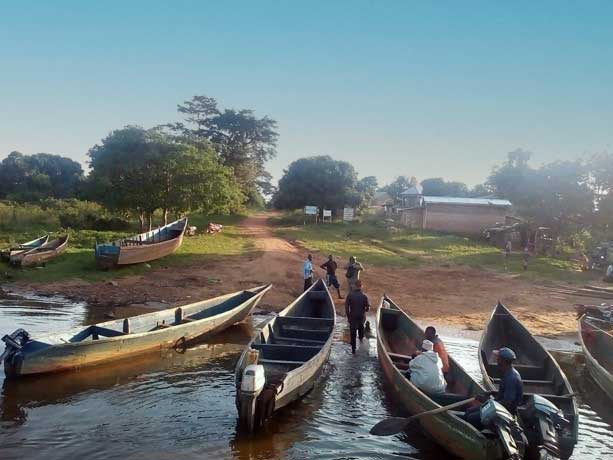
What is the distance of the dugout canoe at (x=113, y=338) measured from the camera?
32.2 feet

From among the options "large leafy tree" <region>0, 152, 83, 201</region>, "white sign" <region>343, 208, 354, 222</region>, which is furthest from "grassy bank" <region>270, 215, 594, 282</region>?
"large leafy tree" <region>0, 152, 83, 201</region>

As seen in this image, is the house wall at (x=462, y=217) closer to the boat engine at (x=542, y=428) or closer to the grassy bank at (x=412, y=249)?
the grassy bank at (x=412, y=249)

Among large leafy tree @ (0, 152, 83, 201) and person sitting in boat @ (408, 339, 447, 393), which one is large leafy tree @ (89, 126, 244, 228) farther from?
large leafy tree @ (0, 152, 83, 201)

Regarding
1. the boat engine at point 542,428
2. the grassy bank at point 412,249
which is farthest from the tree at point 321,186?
the boat engine at point 542,428

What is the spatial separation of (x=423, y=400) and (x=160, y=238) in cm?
Answer: 2103

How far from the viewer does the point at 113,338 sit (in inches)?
428

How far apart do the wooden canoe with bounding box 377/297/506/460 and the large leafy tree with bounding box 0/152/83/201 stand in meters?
47.0

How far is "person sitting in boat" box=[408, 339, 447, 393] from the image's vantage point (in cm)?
858

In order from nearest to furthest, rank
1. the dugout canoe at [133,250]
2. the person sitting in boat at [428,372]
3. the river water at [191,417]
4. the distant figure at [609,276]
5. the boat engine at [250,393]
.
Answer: the boat engine at [250,393], the river water at [191,417], the person sitting in boat at [428,372], the dugout canoe at [133,250], the distant figure at [609,276]

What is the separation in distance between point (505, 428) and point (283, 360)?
491 centimetres

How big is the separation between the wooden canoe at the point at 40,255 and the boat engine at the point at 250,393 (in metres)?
17.7

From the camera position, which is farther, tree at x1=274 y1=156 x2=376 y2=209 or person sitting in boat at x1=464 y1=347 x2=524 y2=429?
tree at x1=274 y1=156 x2=376 y2=209

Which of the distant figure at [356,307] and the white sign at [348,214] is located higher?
the white sign at [348,214]

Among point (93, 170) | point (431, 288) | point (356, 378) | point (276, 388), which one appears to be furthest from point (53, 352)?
point (93, 170)
